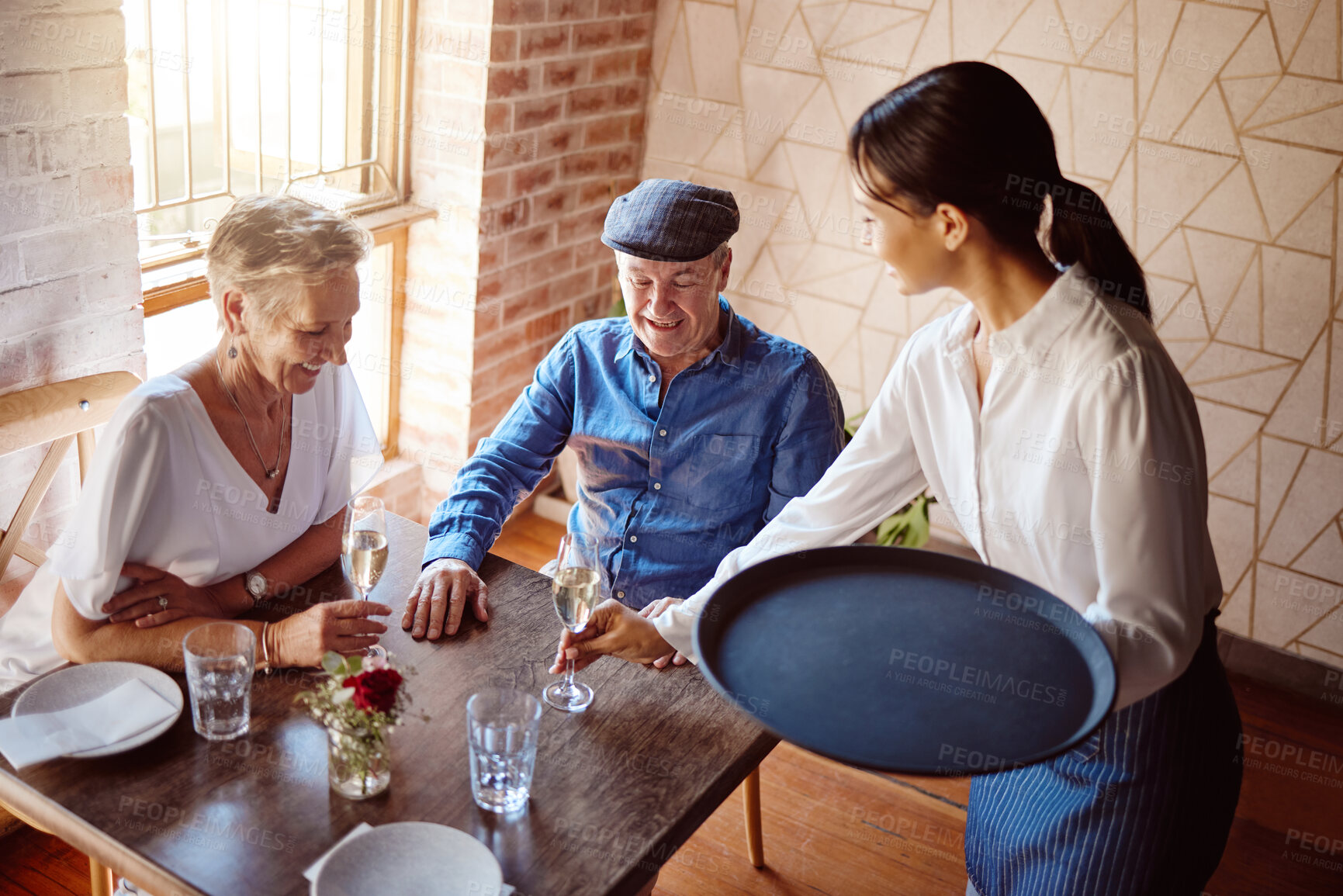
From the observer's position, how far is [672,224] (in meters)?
2.05

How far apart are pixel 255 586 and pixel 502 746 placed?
24.2 inches

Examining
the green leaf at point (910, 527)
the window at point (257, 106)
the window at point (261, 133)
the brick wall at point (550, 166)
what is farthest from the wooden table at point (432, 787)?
the brick wall at point (550, 166)

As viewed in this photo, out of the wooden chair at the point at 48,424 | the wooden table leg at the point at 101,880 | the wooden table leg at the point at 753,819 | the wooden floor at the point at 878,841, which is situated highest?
the wooden chair at the point at 48,424

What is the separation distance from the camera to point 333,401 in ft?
6.62

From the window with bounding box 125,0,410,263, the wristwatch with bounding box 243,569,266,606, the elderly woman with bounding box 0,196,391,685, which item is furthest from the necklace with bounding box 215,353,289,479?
the window with bounding box 125,0,410,263

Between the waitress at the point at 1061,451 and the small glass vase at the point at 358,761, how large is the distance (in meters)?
0.33

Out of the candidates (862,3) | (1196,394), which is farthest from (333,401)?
(1196,394)

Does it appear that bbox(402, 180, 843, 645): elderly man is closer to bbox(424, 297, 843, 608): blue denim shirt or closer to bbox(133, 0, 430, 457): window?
bbox(424, 297, 843, 608): blue denim shirt

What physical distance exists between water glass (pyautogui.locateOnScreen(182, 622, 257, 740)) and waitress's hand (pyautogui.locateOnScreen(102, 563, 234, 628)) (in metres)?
0.15

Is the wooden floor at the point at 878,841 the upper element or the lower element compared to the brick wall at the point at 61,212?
lower

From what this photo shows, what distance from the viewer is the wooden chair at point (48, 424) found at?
6.81ft

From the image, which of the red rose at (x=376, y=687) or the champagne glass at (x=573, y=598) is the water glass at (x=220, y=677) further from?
the champagne glass at (x=573, y=598)

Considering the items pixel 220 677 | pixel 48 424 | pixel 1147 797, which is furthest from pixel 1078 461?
pixel 48 424

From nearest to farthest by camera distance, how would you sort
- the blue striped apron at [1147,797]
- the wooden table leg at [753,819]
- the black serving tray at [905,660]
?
the black serving tray at [905,660]
the blue striped apron at [1147,797]
the wooden table leg at [753,819]
